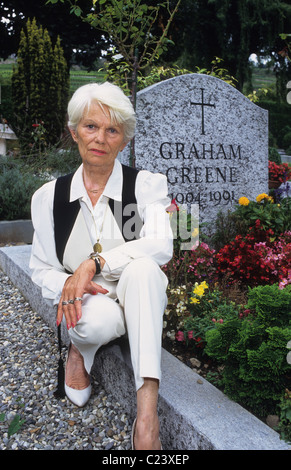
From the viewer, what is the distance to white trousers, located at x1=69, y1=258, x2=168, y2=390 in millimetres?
1626

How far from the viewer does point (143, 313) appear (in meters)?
1.67

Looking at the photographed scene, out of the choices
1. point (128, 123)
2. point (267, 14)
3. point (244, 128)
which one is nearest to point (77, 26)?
point (267, 14)

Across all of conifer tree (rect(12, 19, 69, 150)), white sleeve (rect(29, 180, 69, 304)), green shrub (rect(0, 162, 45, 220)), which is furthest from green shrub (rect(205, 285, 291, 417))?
conifer tree (rect(12, 19, 69, 150))

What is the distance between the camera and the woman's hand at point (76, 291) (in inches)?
69.4

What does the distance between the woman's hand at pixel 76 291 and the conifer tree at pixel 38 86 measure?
7.95m

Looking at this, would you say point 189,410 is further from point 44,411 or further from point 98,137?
point 98,137

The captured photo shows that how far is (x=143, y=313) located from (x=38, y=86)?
8.91 meters

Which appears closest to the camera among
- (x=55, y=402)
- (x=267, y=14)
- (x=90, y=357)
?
(x=90, y=357)

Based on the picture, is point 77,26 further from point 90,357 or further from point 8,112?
point 90,357

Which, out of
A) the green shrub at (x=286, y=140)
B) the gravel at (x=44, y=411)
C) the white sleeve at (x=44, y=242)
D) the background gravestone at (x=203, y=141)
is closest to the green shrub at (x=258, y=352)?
the gravel at (x=44, y=411)

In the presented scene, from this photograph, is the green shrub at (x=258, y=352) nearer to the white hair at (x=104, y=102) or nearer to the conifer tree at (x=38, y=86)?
the white hair at (x=104, y=102)

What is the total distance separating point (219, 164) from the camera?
4008mm

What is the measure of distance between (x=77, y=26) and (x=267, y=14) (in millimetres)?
7233

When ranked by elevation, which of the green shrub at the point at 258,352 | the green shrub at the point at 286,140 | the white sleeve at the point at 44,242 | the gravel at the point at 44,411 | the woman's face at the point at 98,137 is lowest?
the gravel at the point at 44,411
